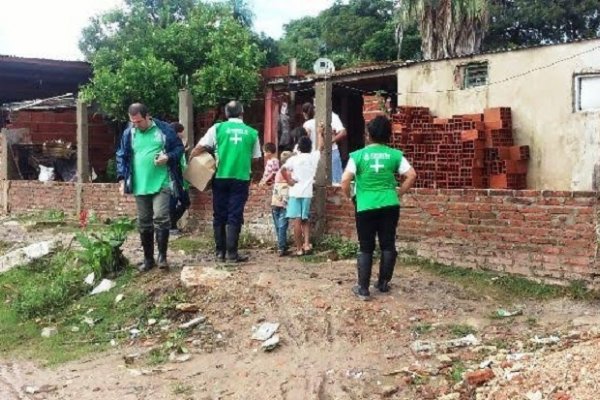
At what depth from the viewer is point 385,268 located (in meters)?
6.10

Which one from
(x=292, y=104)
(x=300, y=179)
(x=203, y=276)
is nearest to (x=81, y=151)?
(x=292, y=104)

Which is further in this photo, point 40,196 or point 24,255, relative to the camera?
point 40,196

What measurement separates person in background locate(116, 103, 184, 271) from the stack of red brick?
Result: 4086 millimetres

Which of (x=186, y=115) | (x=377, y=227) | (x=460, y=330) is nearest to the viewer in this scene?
(x=460, y=330)

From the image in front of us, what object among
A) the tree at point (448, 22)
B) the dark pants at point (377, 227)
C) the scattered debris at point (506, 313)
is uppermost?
the tree at point (448, 22)

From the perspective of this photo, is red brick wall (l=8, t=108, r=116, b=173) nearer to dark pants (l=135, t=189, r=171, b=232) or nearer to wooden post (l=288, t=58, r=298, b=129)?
wooden post (l=288, t=58, r=298, b=129)

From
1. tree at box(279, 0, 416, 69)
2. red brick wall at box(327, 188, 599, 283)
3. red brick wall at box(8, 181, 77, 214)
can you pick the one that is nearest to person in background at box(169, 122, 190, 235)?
red brick wall at box(327, 188, 599, 283)

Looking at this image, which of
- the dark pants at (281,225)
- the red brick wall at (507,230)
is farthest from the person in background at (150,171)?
the red brick wall at (507,230)

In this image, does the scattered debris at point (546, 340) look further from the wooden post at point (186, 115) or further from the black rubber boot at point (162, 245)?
the wooden post at point (186, 115)

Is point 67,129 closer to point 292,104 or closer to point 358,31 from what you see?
point 292,104

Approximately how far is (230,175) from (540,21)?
18.2 m

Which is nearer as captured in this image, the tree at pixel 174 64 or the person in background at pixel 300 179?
the person in background at pixel 300 179

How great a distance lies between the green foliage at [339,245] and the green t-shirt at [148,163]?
1942 millimetres

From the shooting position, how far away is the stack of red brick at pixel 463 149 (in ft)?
33.1
